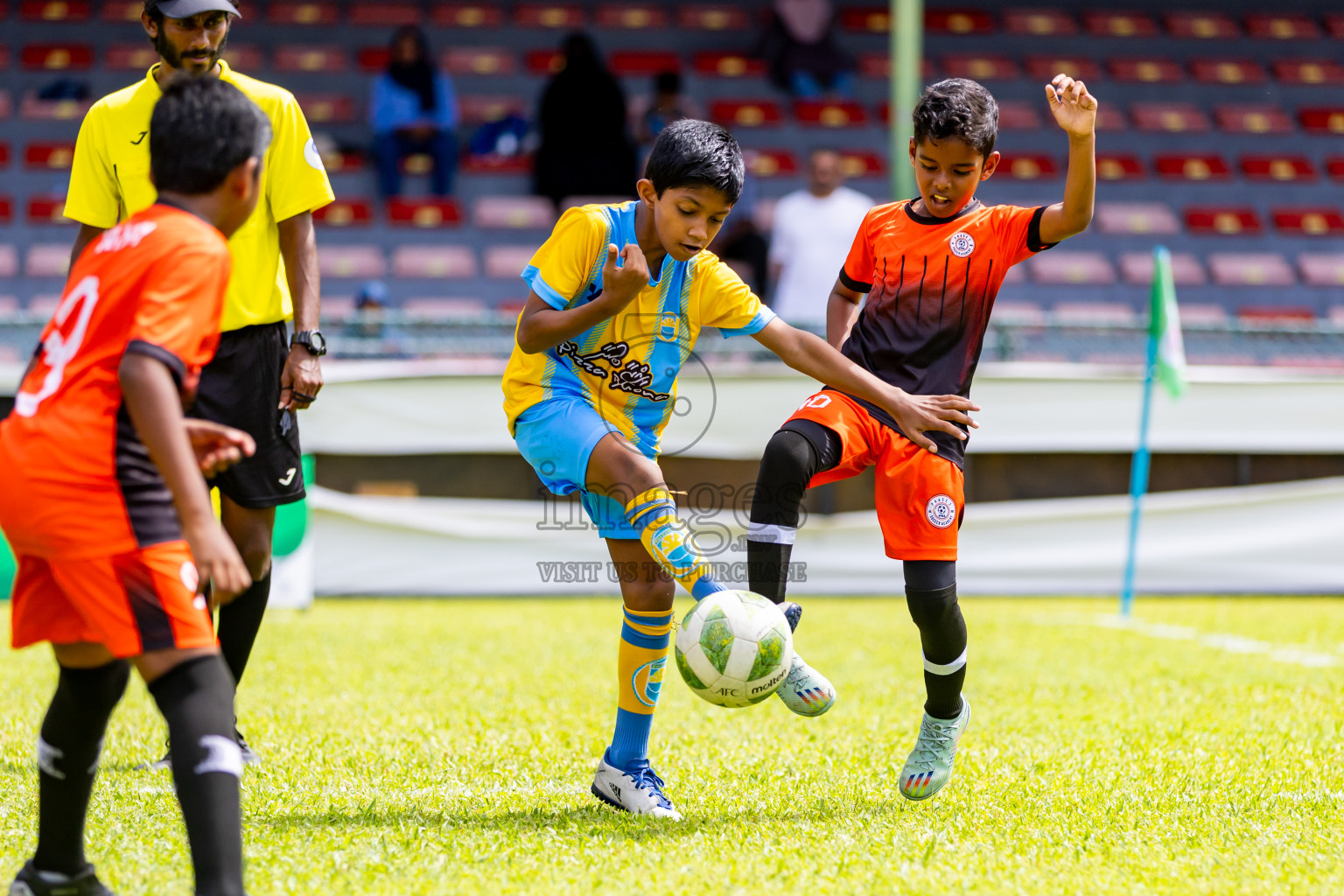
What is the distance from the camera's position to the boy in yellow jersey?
3.50 m

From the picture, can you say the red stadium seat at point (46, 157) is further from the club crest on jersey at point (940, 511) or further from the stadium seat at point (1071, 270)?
the club crest on jersey at point (940, 511)

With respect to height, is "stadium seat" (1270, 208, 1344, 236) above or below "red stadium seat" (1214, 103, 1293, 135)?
below

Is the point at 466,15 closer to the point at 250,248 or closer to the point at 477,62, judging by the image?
the point at 477,62

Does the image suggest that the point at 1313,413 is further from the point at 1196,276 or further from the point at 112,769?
the point at 112,769

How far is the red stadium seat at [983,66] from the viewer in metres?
16.6

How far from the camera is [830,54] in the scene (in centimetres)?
1597

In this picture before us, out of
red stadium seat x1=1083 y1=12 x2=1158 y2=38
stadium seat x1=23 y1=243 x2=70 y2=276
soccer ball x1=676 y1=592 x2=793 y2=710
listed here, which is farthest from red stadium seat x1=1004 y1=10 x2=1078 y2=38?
soccer ball x1=676 y1=592 x2=793 y2=710

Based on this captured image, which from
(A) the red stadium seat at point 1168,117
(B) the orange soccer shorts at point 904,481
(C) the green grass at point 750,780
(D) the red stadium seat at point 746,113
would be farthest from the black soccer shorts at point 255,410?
(A) the red stadium seat at point 1168,117

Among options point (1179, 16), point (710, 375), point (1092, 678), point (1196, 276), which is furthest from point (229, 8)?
point (1179, 16)

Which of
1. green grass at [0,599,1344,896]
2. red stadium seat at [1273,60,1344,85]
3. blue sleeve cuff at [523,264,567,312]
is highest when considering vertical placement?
red stadium seat at [1273,60,1344,85]

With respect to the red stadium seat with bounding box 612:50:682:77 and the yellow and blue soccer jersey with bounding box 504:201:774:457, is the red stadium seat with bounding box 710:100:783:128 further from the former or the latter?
the yellow and blue soccer jersey with bounding box 504:201:774:457

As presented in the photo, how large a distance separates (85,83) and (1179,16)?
13855 millimetres

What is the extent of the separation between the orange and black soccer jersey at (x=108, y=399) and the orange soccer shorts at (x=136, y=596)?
0.02 m

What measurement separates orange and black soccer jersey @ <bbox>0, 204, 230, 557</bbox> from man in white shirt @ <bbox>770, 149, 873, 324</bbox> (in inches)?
298
